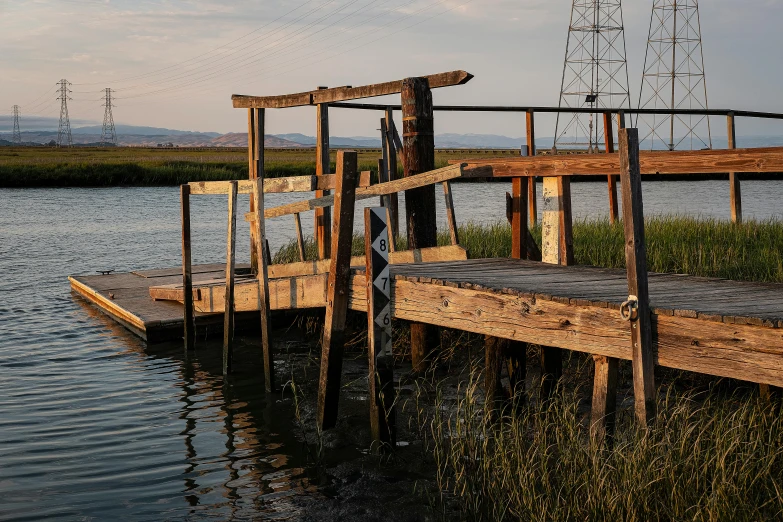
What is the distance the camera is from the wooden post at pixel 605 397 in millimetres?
5508

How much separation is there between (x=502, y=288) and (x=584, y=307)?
73 centimetres

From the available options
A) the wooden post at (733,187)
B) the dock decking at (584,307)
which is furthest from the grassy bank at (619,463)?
the wooden post at (733,187)

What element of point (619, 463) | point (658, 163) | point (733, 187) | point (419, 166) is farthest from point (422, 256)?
point (733, 187)

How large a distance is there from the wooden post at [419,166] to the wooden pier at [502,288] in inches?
0.6

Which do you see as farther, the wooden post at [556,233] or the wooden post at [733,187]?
the wooden post at [733,187]

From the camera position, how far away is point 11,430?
26.1ft

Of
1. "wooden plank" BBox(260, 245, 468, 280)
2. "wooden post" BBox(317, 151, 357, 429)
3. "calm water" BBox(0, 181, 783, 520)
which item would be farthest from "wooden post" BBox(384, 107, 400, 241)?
"wooden post" BBox(317, 151, 357, 429)

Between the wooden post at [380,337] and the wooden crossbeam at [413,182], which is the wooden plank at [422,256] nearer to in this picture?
the wooden crossbeam at [413,182]

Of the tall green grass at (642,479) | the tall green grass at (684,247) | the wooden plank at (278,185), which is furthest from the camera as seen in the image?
the tall green grass at (684,247)

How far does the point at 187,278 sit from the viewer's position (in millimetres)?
10445

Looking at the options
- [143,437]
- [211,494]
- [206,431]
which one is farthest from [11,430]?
[211,494]

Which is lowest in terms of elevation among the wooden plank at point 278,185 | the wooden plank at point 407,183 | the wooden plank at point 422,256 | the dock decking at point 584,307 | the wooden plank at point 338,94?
the dock decking at point 584,307

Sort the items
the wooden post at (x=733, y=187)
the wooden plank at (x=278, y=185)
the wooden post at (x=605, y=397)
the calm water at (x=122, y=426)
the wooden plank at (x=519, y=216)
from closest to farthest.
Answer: the wooden post at (x=605, y=397) < the calm water at (x=122, y=426) < the wooden plank at (x=519, y=216) < the wooden plank at (x=278, y=185) < the wooden post at (x=733, y=187)

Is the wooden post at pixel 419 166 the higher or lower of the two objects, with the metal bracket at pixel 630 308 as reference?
higher
